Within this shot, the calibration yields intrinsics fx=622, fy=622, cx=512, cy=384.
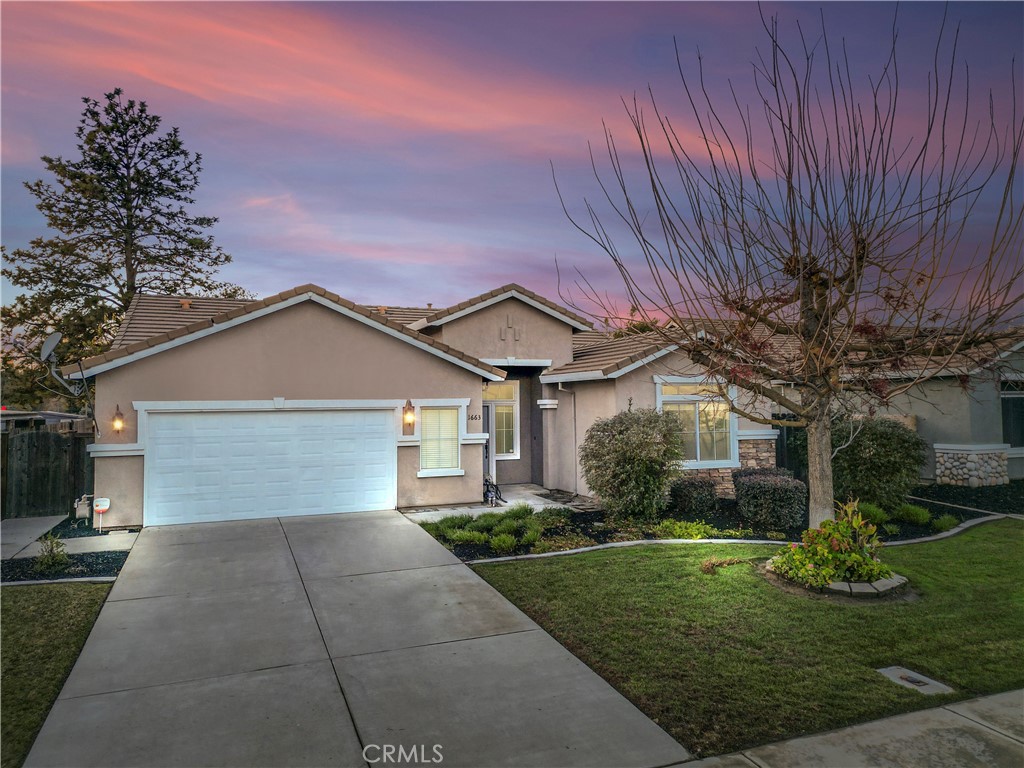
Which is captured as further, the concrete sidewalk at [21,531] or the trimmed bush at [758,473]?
the trimmed bush at [758,473]

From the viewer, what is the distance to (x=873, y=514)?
11000 mm

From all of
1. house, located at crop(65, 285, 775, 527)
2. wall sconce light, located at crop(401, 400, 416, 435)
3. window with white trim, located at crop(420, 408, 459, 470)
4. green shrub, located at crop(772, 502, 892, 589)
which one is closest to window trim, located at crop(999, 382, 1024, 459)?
house, located at crop(65, 285, 775, 527)

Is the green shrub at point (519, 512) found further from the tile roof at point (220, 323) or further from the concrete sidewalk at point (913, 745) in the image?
the concrete sidewalk at point (913, 745)

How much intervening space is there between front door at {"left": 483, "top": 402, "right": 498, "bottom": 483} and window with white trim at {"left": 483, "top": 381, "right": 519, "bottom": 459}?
131 mm

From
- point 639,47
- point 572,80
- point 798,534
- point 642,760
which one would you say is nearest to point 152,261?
point 572,80

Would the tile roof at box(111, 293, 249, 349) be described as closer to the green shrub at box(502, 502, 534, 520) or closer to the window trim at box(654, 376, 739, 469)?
the green shrub at box(502, 502, 534, 520)

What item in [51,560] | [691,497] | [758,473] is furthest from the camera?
[758,473]

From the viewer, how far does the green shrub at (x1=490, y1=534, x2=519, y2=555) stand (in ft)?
29.9

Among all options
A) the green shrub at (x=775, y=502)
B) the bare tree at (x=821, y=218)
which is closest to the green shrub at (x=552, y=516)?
the green shrub at (x=775, y=502)

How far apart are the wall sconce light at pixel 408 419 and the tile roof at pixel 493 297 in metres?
2.86

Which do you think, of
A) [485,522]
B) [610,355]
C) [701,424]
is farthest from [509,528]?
[701,424]

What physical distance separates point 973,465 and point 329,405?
1511 centimetres

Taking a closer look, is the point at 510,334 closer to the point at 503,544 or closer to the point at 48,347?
the point at 503,544

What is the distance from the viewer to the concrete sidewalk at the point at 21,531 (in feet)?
30.2
